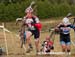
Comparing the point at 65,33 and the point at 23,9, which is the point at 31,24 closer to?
the point at 65,33

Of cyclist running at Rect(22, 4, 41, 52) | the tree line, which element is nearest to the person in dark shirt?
cyclist running at Rect(22, 4, 41, 52)

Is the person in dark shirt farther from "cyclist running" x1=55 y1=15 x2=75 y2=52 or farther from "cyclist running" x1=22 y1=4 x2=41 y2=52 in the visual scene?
"cyclist running" x1=22 y1=4 x2=41 y2=52

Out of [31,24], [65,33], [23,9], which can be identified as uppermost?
[23,9]

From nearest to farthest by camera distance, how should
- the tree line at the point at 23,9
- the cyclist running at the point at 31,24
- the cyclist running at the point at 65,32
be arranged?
the cyclist running at the point at 65,32, the cyclist running at the point at 31,24, the tree line at the point at 23,9

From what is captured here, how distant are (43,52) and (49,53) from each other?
241mm

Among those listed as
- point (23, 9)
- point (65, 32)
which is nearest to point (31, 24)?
point (65, 32)

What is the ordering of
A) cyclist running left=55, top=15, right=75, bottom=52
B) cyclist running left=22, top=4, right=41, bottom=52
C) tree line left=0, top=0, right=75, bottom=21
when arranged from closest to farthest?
cyclist running left=55, top=15, right=75, bottom=52 < cyclist running left=22, top=4, right=41, bottom=52 < tree line left=0, top=0, right=75, bottom=21

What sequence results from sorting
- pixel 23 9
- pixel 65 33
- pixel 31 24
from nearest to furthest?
pixel 65 33 < pixel 31 24 < pixel 23 9

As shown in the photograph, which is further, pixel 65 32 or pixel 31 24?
pixel 31 24

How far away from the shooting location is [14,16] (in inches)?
1665

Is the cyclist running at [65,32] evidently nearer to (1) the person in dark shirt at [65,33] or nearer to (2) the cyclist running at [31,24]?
(1) the person in dark shirt at [65,33]

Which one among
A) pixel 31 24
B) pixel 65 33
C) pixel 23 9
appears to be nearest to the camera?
pixel 65 33

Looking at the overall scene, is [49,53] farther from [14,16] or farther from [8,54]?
[14,16]

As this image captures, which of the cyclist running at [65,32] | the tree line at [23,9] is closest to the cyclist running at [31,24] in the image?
the cyclist running at [65,32]
